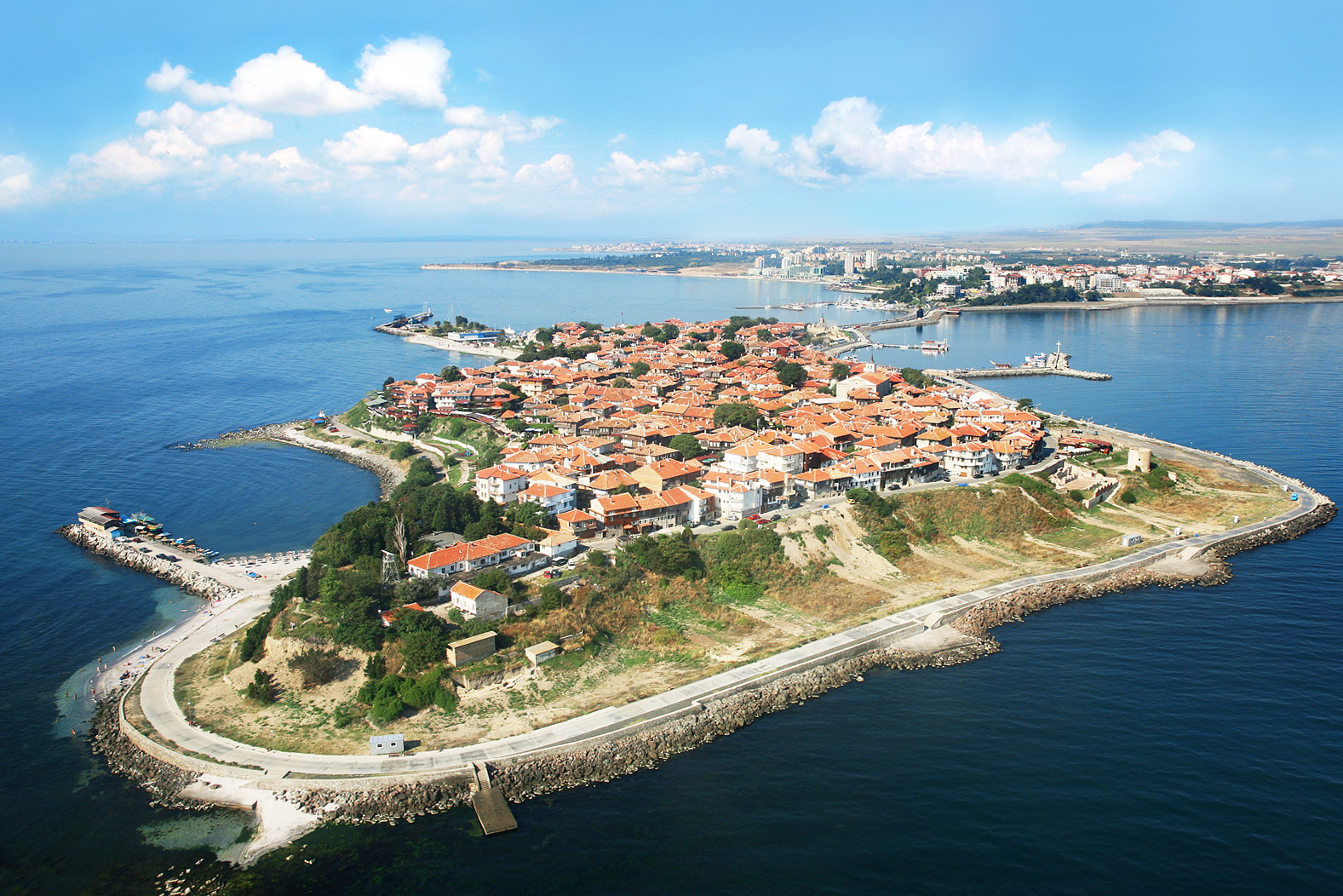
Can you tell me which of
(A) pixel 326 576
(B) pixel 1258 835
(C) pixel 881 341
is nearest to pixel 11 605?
(A) pixel 326 576

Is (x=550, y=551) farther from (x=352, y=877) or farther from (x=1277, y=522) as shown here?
(x=1277, y=522)

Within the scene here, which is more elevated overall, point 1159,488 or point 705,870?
point 1159,488

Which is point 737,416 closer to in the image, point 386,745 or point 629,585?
point 629,585

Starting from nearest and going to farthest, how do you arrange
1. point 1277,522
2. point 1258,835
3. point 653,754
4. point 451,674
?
point 1258,835 → point 653,754 → point 451,674 → point 1277,522

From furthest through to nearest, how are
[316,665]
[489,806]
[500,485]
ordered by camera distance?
1. [500,485]
2. [316,665]
3. [489,806]

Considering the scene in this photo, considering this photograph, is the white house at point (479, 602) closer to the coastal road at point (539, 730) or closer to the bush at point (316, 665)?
the bush at point (316, 665)

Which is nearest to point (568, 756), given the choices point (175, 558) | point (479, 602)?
point (479, 602)

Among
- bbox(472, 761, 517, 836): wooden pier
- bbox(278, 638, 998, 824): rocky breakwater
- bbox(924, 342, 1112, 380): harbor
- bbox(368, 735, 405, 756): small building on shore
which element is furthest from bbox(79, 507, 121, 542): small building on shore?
bbox(924, 342, 1112, 380): harbor
